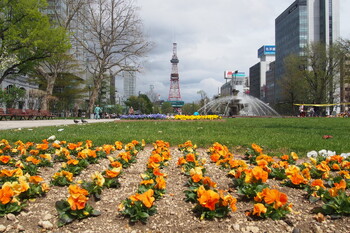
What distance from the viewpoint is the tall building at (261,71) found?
141375 millimetres

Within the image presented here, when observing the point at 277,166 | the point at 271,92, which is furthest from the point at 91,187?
the point at 271,92

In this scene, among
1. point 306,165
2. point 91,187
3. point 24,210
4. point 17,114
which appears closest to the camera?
point 24,210

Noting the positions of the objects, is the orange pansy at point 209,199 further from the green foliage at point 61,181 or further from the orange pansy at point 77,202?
the green foliage at point 61,181

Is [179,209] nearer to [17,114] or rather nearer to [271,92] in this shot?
[17,114]

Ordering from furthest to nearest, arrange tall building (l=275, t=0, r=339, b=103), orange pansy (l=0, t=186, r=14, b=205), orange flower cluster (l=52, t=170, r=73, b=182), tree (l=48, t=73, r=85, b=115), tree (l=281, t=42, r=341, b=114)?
1. tall building (l=275, t=0, r=339, b=103)
2. tree (l=48, t=73, r=85, b=115)
3. tree (l=281, t=42, r=341, b=114)
4. orange flower cluster (l=52, t=170, r=73, b=182)
5. orange pansy (l=0, t=186, r=14, b=205)

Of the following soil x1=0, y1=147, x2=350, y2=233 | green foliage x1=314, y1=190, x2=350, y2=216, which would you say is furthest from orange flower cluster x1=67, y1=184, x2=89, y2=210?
green foliage x1=314, y1=190, x2=350, y2=216

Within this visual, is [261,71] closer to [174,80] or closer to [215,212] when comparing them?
[174,80]

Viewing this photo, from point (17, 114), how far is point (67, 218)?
81.4 ft

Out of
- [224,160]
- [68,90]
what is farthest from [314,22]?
[224,160]

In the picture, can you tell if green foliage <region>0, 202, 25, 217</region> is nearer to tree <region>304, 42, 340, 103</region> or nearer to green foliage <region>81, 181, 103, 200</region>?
green foliage <region>81, 181, 103, 200</region>

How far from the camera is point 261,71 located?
464 ft

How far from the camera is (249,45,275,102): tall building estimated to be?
14138cm

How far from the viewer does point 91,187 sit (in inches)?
109

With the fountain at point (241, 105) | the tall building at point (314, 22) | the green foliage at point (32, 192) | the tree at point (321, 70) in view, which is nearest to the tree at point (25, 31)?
the fountain at point (241, 105)
